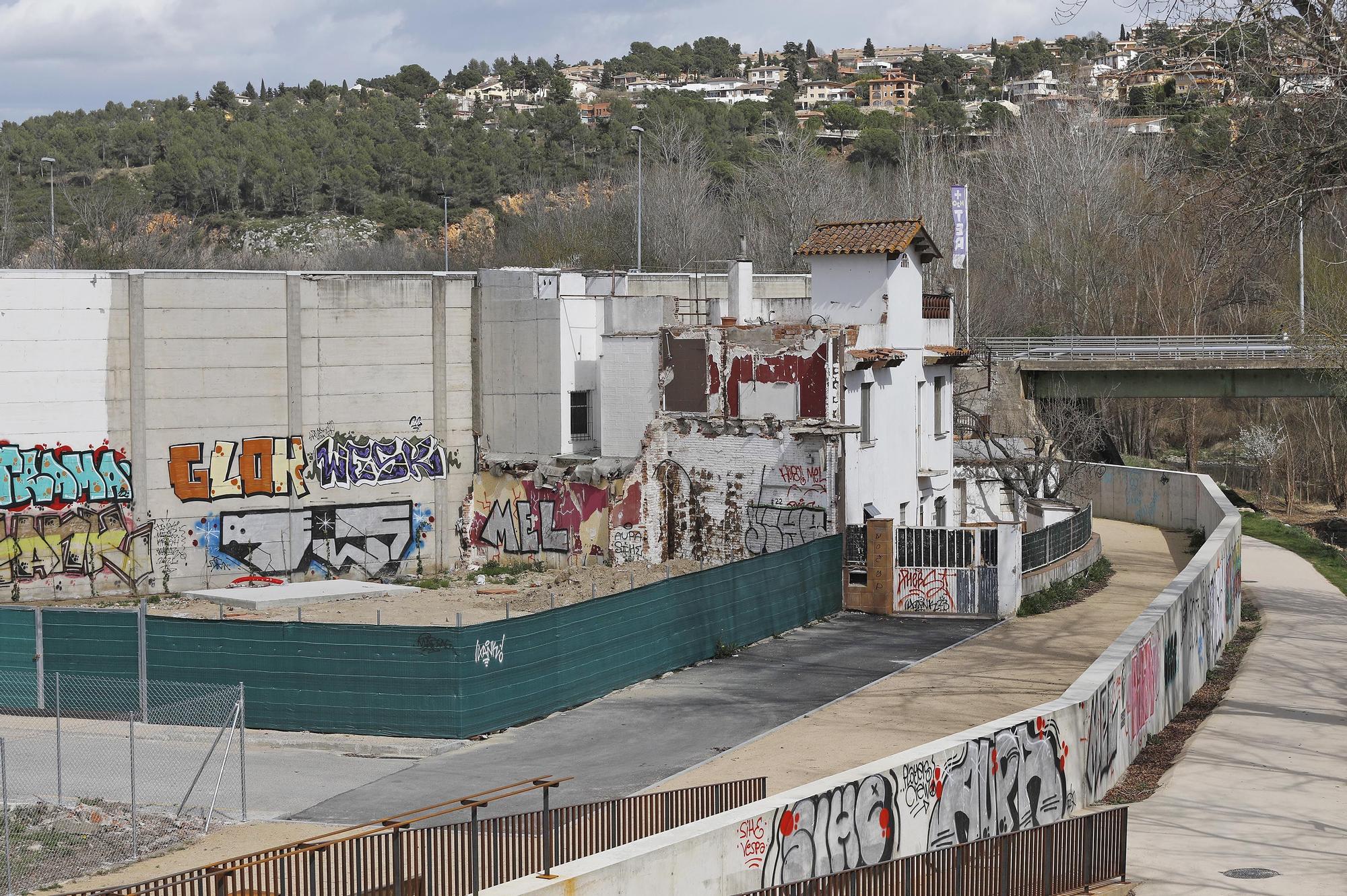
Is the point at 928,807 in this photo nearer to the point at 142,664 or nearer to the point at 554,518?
the point at 142,664

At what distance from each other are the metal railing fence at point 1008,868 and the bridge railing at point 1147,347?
4491cm

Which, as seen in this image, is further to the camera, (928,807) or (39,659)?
(39,659)

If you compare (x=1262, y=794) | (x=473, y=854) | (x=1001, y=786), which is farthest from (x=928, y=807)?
(x=1262, y=794)

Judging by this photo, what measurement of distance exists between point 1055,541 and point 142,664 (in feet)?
71.6

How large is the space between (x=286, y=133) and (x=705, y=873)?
13683 cm

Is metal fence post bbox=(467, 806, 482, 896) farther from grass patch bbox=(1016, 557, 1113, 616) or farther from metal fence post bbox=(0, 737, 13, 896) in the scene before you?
grass patch bbox=(1016, 557, 1113, 616)

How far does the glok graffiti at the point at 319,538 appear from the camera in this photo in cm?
3534

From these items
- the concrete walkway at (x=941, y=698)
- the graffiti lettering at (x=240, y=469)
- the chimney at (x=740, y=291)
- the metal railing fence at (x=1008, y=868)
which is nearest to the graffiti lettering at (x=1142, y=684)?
the concrete walkway at (x=941, y=698)

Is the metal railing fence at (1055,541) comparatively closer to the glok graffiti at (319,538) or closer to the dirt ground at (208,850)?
the glok graffiti at (319,538)

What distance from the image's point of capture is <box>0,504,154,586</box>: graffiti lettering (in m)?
32.8

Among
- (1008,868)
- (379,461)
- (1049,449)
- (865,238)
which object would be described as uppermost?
(865,238)

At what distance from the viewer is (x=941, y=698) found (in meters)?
22.7

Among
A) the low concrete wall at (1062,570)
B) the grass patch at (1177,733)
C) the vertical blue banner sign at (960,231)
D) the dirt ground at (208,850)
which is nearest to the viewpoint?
the dirt ground at (208,850)

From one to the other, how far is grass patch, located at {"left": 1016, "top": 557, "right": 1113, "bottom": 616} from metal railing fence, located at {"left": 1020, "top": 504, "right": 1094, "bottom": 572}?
2.02 feet
